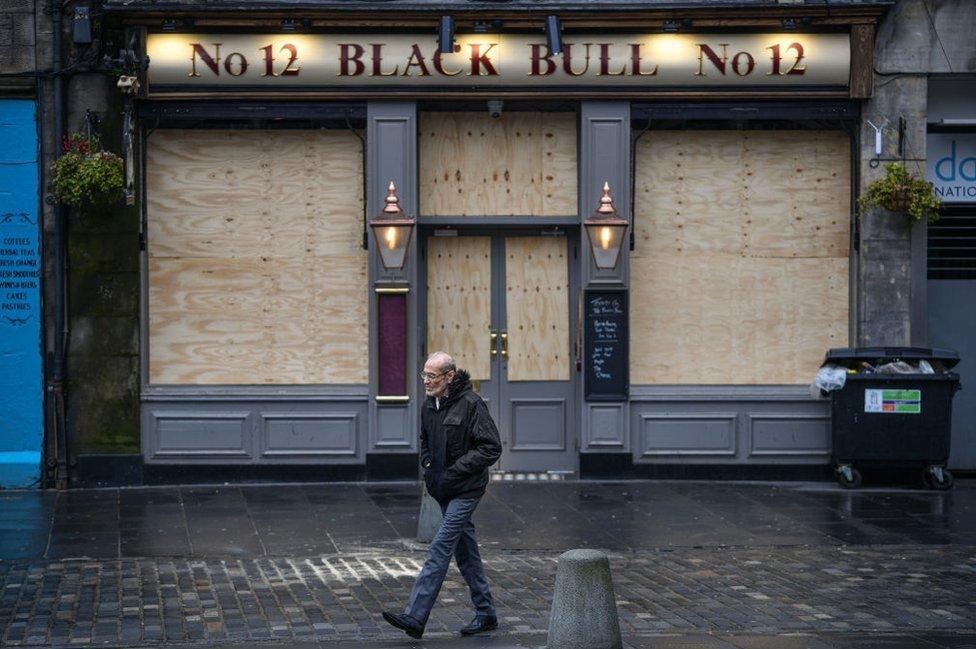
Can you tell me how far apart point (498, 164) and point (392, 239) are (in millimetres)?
1578

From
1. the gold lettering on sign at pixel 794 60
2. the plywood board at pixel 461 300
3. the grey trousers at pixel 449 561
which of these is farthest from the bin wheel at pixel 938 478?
the grey trousers at pixel 449 561

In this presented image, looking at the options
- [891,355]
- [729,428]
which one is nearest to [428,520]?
[729,428]

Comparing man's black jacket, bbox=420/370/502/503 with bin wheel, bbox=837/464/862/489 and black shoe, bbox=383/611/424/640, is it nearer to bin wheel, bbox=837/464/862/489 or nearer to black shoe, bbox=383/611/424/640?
black shoe, bbox=383/611/424/640

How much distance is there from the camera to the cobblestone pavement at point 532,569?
9.30 meters

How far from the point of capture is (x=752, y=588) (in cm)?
1064

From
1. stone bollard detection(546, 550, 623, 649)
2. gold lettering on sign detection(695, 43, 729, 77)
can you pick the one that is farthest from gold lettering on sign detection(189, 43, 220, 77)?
stone bollard detection(546, 550, 623, 649)

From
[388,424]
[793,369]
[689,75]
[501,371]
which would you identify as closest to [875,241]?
[793,369]

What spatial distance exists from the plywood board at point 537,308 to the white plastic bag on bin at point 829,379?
2.76 metres

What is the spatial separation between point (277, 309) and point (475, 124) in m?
3.02

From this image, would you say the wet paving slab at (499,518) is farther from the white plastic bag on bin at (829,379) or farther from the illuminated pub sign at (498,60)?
the illuminated pub sign at (498,60)

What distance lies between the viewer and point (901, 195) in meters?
15.5

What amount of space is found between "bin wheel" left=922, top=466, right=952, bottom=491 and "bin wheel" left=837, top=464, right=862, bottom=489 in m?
0.74

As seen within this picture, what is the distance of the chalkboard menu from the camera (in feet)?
51.5

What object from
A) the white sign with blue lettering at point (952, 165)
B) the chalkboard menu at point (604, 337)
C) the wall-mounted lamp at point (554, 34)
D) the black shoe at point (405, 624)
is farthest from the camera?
the white sign with blue lettering at point (952, 165)
